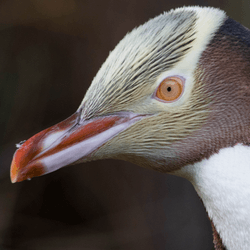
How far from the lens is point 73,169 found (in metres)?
1.01

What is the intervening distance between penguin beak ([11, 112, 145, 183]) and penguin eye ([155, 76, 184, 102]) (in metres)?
0.04

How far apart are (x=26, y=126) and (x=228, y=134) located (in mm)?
736

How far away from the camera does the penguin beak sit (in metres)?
0.36

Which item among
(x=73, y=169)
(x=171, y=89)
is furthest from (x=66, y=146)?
(x=73, y=169)

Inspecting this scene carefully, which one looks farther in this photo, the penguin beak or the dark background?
the dark background

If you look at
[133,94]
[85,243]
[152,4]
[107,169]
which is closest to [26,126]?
[107,169]

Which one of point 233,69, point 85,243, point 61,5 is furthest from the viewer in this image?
point 85,243

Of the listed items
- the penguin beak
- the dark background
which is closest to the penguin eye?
the penguin beak

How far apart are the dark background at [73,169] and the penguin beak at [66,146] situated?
1.90ft

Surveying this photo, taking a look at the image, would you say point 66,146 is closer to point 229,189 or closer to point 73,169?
point 229,189

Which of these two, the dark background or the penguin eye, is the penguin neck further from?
the dark background

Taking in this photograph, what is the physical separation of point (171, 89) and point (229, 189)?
0.13 m

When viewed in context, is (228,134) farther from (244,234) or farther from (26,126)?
(26,126)

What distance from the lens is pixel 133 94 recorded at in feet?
1.17
